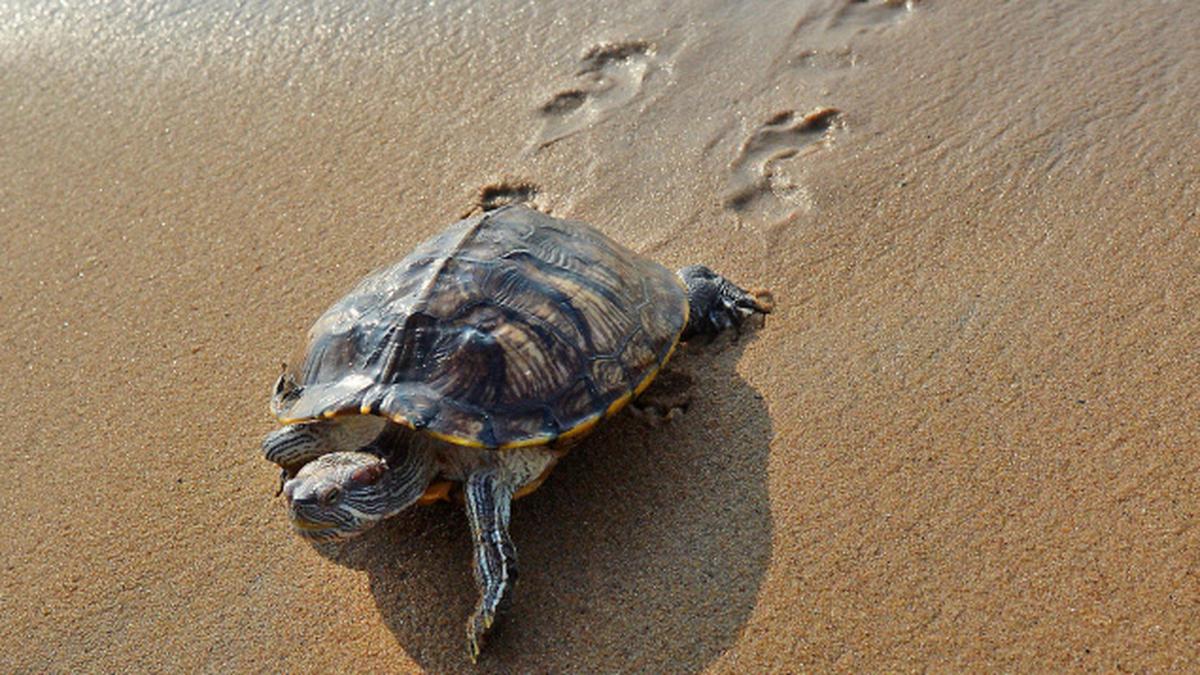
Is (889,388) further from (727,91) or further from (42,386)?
(42,386)

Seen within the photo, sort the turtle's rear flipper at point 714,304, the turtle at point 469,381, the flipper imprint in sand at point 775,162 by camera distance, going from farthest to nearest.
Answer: the flipper imprint in sand at point 775,162 → the turtle's rear flipper at point 714,304 → the turtle at point 469,381

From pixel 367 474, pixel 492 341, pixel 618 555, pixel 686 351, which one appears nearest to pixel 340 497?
pixel 367 474

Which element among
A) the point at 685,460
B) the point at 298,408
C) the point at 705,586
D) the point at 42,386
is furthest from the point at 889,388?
the point at 42,386

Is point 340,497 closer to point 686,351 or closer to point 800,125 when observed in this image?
point 686,351

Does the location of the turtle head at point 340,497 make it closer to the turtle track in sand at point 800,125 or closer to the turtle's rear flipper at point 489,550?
the turtle's rear flipper at point 489,550

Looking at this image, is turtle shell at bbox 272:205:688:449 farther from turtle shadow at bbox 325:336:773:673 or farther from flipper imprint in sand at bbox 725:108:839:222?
flipper imprint in sand at bbox 725:108:839:222

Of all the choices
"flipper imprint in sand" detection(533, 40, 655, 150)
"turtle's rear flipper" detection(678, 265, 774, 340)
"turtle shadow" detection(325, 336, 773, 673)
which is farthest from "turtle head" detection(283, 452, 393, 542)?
"flipper imprint in sand" detection(533, 40, 655, 150)

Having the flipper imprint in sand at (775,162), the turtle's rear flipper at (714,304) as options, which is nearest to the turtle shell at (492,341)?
the turtle's rear flipper at (714,304)
